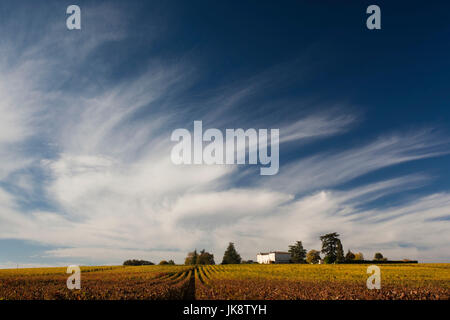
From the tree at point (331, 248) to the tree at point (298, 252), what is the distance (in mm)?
19601

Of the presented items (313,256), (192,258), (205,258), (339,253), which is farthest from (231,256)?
(339,253)

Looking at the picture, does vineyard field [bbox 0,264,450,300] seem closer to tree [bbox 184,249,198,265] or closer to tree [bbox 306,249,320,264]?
tree [bbox 306,249,320,264]

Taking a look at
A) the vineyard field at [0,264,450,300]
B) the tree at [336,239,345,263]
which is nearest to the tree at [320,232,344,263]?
the tree at [336,239,345,263]

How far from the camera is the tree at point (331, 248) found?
89688 mm

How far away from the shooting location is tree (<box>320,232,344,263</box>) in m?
89.7

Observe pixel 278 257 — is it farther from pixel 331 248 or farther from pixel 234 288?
pixel 234 288

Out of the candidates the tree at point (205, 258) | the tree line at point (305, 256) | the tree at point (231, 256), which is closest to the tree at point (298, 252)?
Answer: the tree line at point (305, 256)

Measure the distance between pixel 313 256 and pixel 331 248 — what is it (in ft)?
55.3

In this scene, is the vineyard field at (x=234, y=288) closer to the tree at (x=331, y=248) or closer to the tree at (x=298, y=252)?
the tree at (x=331, y=248)
